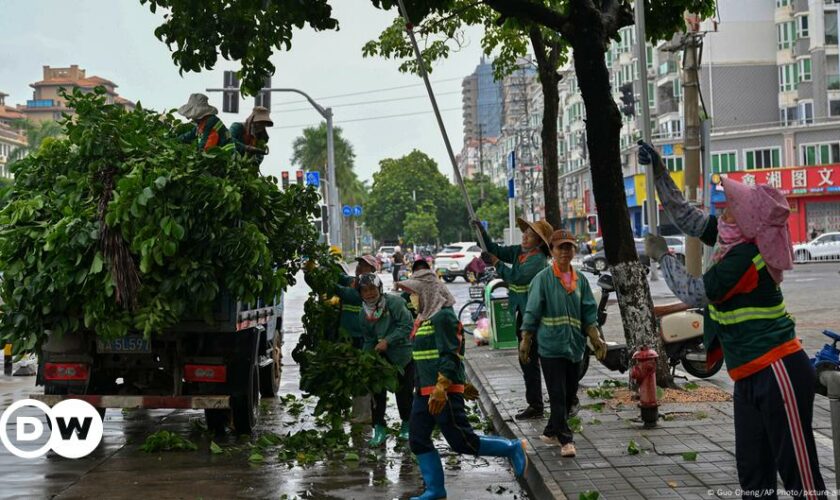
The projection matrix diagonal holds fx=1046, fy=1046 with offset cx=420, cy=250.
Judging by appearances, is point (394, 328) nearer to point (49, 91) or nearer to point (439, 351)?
point (439, 351)

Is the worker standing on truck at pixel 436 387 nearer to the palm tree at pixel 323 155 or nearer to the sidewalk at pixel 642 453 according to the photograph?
the sidewalk at pixel 642 453

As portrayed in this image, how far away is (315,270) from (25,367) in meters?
6.91

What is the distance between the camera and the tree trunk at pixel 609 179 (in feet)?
34.1

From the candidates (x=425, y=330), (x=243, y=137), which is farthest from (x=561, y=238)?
(x=243, y=137)

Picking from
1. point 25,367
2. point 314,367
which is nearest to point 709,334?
point 314,367

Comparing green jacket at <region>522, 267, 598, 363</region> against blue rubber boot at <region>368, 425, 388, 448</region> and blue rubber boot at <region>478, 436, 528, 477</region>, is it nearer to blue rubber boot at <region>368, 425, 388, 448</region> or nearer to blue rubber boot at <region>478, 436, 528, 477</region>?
blue rubber boot at <region>478, 436, 528, 477</region>

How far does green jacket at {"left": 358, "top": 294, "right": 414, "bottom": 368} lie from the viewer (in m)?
9.56

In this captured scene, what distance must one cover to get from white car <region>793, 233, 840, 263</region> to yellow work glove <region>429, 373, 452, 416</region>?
43373 millimetres

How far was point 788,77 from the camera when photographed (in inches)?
2420

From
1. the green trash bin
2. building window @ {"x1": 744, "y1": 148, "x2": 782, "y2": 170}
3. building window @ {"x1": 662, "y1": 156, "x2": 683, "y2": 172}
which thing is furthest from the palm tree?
the green trash bin

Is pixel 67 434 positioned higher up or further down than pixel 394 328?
further down

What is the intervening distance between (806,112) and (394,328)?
5592 cm

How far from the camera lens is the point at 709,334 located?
5.29 m

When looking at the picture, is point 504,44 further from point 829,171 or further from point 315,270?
point 829,171
